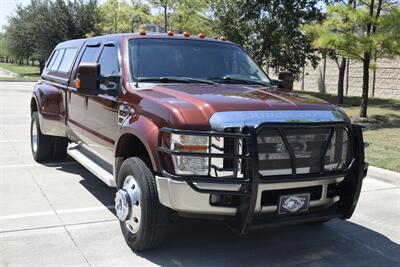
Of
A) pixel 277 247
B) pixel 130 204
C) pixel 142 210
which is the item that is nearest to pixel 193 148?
pixel 142 210

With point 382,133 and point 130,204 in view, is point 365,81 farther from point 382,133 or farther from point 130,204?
point 130,204

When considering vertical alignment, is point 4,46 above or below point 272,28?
above

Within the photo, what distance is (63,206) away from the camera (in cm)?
585

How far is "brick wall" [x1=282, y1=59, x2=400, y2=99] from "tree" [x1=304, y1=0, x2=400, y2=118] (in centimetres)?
720

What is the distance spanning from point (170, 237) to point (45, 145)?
3947 mm

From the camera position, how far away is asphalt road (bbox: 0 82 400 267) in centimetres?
439

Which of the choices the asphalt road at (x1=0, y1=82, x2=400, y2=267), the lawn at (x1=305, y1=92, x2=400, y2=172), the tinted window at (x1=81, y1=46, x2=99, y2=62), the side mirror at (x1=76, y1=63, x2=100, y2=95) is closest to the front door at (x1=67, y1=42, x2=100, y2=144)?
the tinted window at (x1=81, y1=46, x2=99, y2=62)

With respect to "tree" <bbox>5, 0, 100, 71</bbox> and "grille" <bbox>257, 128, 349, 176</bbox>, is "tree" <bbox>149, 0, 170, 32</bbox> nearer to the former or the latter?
"tree" <bbox>5, 0, 100, 71</bbox>

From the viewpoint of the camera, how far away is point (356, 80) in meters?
24.0

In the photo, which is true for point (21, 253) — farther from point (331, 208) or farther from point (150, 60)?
point (331, 208)

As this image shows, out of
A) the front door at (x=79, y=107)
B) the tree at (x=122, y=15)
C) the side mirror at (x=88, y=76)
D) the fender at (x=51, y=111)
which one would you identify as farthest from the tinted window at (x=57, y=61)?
the tree at (x=122, y=15)

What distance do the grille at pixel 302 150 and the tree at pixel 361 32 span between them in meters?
8.83

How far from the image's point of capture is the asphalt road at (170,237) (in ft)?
14.4

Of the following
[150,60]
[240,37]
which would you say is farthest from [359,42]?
[150,60]
